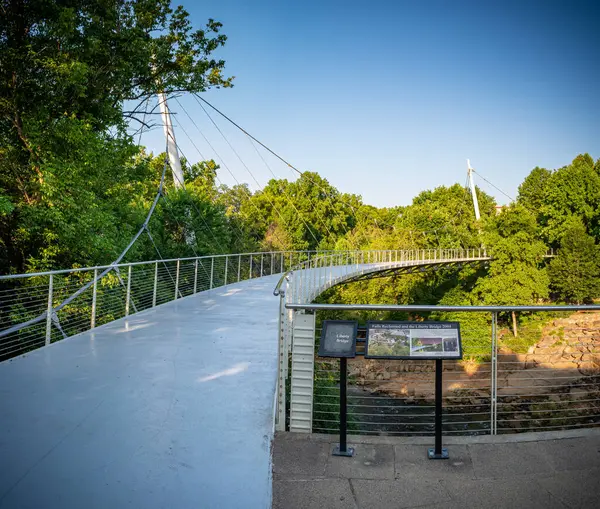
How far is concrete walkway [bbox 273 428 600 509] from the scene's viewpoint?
315 cm

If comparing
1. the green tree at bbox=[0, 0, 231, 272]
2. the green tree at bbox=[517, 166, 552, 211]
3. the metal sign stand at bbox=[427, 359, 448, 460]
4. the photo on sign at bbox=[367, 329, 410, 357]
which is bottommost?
the metal sign stand at bbox=[427, 359, 448, 460]

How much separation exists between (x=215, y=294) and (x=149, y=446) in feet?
36.6

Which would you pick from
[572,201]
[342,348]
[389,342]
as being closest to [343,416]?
[342,348]

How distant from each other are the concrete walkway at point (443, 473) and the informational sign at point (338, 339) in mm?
775

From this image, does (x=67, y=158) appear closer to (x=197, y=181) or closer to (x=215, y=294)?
(x=215, y=294)

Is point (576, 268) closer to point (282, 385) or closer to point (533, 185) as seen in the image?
point (533, 185)

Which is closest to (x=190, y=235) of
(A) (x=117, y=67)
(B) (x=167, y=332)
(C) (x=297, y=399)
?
(A) (x=117, y=67)

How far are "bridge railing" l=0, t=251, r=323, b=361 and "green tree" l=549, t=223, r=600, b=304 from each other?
32157mm

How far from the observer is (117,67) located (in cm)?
1305

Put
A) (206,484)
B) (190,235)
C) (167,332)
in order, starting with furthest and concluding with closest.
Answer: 1. (190,235)
2. (167,332)
3. (206,484)

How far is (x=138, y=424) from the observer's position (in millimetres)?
4129

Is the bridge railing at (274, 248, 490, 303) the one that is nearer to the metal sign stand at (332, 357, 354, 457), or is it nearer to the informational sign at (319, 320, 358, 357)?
the informational sign at (319, 320, 358, 357)

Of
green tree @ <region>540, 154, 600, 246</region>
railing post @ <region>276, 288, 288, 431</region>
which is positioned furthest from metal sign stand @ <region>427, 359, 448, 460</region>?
green tree @ <region>540, 154, 600, 246</region>

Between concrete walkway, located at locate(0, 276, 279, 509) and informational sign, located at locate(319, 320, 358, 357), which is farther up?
informational sign, located at locate(319, 320, 358, 357)
